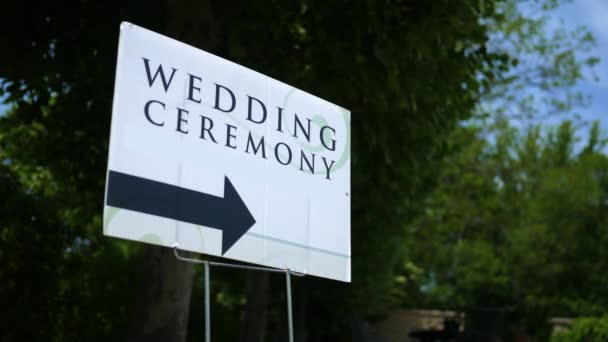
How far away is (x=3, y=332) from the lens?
1112cm

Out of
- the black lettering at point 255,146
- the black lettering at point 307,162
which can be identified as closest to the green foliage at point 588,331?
the black lettering at point 307,162

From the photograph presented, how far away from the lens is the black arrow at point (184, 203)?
4.40 m

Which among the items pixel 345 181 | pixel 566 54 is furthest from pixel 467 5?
pixel 566 54

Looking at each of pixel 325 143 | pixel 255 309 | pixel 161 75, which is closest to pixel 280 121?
pixel 325 143

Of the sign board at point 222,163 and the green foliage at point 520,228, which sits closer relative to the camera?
the sign board at point 222,163

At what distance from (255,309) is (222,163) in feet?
42.8

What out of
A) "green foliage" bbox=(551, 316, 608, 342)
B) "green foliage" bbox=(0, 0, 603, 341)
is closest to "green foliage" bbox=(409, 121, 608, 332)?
"green foliage" bbox=(551, 316, 608, 342)

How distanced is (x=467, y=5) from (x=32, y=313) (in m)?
7.45

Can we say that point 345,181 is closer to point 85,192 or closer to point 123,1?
point 123,1

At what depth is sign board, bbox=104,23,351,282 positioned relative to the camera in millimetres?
4512

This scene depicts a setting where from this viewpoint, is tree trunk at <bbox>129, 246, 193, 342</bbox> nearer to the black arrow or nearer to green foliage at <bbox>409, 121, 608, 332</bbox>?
the black arrow

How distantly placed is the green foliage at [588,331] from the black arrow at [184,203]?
14733 millimetres

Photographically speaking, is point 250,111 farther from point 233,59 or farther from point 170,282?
point 233,59

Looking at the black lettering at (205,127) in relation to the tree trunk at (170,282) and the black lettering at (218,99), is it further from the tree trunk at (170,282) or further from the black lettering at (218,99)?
the tree trunk at (170,282)
